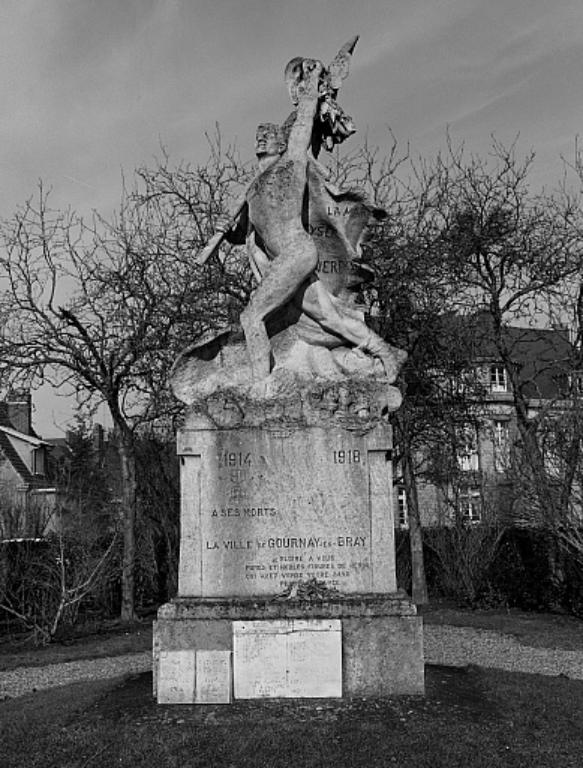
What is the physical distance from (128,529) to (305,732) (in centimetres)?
1322

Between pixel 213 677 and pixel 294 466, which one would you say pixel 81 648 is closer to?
pixel 213 677

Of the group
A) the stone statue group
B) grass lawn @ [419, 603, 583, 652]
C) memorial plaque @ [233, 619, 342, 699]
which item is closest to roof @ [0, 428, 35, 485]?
grass lawn @ [419, 603, 583, 652]

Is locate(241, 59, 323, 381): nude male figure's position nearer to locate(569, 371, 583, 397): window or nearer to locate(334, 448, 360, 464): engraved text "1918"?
locate(334, 448, 360, 464): engraved text "1918"

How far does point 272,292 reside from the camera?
7.39 m

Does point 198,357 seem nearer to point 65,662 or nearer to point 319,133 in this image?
point 319,133

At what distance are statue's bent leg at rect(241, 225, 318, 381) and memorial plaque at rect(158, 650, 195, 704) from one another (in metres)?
2.38

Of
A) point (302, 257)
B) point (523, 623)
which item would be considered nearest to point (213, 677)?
point (302, 257)

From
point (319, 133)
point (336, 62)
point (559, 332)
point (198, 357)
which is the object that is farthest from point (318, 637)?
point (559, 332)

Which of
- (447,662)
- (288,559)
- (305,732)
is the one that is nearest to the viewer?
(305,732)

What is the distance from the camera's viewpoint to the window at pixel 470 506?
2160cm

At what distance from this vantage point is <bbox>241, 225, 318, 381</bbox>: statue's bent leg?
24.1ft

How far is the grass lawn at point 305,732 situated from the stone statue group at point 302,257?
260 centimetres

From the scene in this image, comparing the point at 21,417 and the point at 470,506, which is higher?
the point at 21,417

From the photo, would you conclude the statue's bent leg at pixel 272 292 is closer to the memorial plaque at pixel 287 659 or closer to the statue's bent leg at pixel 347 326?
the statue's bent leg at pixel 347 326
